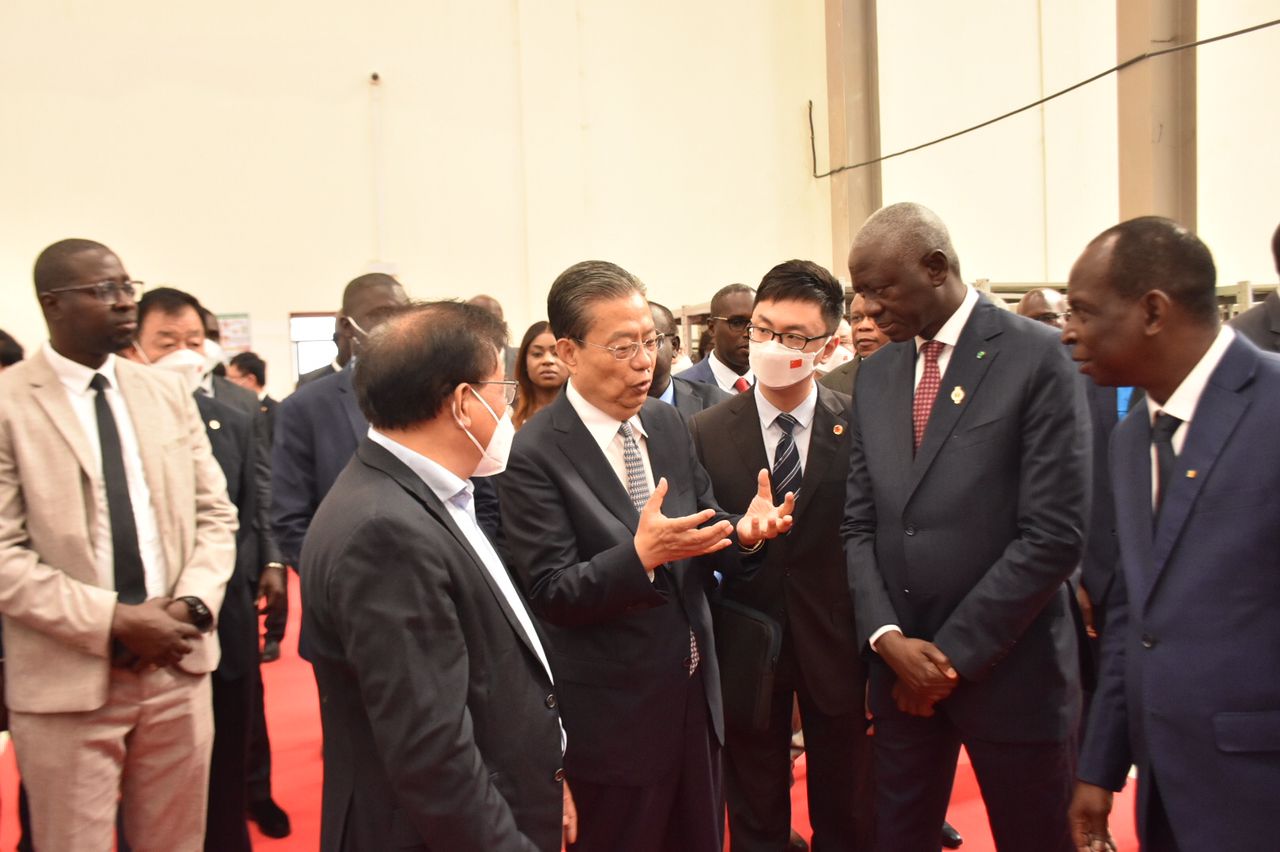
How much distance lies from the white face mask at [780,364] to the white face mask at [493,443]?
1.00 metres

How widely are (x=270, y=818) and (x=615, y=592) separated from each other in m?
2.18

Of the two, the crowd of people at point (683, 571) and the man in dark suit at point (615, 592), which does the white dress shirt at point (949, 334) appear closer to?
the crowd of people at point (683, 571)

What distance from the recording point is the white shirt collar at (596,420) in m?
2.12

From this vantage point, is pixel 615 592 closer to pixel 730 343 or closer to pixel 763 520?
pixel 763 520

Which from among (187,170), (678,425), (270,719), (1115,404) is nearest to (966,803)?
(1115,404)

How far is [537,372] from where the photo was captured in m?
3.96

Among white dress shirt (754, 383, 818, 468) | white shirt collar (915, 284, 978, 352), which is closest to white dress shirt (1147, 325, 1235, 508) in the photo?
white shirt collar (915, 284, 978, 352)

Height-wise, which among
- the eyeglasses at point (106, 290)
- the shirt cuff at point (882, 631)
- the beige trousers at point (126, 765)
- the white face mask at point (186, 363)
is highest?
the eyeglasses at point (106, 290)

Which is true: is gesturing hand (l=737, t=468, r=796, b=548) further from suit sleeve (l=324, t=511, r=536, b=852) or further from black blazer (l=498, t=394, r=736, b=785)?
suit sleeve (l=324, t=511, r=536, b=852)

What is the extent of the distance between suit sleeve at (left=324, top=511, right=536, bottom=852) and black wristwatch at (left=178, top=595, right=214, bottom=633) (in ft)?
3.39

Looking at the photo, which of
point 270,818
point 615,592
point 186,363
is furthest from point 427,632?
point 186,363

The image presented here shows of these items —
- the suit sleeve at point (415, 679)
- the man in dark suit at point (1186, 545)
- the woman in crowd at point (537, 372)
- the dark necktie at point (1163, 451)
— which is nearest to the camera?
the suit sleeve at point (415, 679)

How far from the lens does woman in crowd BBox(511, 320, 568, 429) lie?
3.96m

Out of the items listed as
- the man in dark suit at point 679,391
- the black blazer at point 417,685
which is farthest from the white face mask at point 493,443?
the man in dark suit at point 679,391
